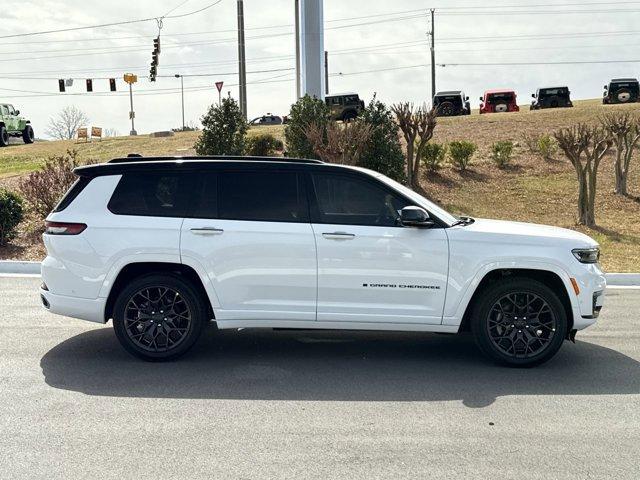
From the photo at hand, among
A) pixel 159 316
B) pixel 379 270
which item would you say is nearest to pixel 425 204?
pixel 379 270

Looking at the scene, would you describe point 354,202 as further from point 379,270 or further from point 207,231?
point 207,231

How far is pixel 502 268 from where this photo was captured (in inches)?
250

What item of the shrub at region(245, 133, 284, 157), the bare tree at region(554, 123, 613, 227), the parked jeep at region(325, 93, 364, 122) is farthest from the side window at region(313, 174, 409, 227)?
the parked jeep at region(325, 93, 364, 122)

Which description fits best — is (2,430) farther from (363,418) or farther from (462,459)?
(462,459)

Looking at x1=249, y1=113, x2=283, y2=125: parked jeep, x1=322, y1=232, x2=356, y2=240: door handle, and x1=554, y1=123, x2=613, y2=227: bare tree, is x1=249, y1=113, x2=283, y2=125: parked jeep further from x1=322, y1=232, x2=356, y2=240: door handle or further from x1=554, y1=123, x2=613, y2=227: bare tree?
x1=322, y1=232, x2=356, y2=240: door handle

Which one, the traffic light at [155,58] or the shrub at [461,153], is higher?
the traffic light at [155,58]

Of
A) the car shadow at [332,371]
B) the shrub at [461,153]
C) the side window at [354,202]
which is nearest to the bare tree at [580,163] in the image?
the shrub at [461,153]

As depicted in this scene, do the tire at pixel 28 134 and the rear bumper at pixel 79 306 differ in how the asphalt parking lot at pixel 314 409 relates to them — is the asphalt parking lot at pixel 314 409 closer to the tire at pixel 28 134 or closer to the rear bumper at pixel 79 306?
the rear bumper at pixel 79 306

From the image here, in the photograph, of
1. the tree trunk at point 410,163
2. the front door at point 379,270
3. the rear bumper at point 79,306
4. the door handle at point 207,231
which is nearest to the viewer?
the front door at point 379,270

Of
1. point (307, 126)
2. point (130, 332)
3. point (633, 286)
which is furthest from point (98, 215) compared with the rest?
point (307, 126)

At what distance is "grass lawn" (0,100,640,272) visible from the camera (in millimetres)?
16297

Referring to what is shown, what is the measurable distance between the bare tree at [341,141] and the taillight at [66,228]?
38.5 feet

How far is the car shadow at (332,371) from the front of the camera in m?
5.85

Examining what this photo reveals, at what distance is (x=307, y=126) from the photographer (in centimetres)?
1981
